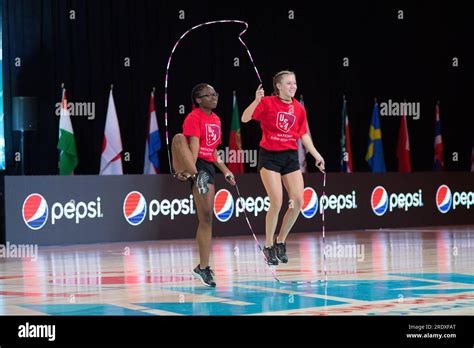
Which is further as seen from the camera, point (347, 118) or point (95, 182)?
point (347, 118)

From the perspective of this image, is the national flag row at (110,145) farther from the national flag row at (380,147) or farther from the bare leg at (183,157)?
the bare leg at (183,157)

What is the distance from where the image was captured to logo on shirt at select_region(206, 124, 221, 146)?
9062mm

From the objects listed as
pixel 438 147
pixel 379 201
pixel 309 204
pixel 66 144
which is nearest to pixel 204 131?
pixel 66 144

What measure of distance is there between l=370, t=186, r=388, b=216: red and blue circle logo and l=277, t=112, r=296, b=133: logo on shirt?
29.2 ft

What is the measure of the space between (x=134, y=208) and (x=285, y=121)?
6.22m

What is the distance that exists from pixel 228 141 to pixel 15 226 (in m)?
6.40

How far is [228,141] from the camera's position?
20234 mm

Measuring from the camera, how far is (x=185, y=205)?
16.7 meters

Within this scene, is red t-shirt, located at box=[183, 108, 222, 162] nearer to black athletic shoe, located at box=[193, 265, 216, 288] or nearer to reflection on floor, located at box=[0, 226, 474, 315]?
black athletic shoe, located at box=[193, 265, 216, 288]
